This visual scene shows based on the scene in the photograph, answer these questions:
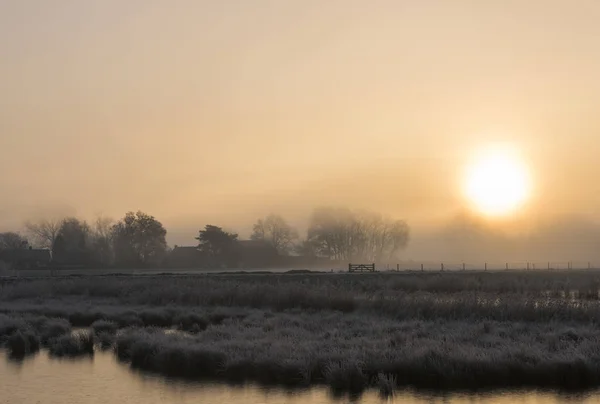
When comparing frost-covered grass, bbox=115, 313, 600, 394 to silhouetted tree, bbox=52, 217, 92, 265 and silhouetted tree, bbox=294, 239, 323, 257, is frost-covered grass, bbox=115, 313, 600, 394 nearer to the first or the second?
silhouetted tree, bbox=52, 217, 92, 265

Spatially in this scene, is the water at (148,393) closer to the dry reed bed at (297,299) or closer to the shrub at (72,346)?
the shrub at (72,346)

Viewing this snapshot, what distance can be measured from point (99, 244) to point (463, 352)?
96685 mm

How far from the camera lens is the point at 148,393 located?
18.7 meters

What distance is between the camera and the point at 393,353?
20.8 meters

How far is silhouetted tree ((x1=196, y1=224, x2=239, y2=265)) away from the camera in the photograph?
104 metres

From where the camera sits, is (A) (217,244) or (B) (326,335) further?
(A) (217,244)

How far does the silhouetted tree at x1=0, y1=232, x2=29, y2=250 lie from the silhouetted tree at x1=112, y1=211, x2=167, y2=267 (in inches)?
684

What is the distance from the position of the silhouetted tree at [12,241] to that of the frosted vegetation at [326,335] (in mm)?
69752

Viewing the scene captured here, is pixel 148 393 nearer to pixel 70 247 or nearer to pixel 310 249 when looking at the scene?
pixel 70 247

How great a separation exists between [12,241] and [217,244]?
3808 centimetres

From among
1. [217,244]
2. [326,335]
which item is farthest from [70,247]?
[326,335]

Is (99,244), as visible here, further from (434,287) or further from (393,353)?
(393,353)

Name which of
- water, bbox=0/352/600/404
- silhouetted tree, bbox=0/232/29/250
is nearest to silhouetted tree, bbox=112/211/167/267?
silhouetted tree, bbox=0/232/29/250

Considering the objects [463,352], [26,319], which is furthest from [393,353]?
[26,319]
